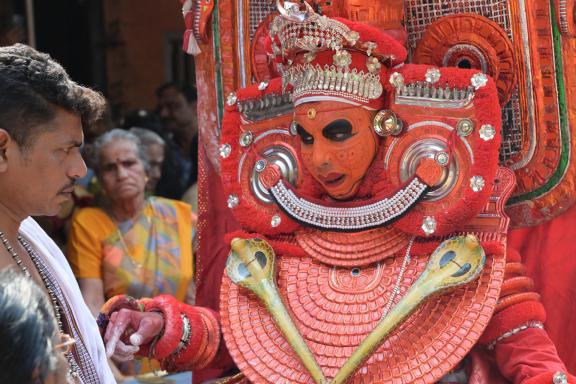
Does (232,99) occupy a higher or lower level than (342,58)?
lower

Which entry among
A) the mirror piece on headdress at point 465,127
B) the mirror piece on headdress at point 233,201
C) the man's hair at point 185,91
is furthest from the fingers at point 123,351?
the man's hair at point 185,91

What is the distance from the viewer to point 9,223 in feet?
8.39

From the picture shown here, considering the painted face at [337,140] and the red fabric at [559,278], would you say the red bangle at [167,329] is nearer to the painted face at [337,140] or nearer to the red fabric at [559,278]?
the painted face at [337,140]

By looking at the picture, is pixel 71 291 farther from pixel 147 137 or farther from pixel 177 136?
pixel 177 136

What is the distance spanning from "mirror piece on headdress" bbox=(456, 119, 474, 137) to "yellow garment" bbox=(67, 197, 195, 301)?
1.95m

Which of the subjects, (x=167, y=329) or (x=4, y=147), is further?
(x=167, y=329)

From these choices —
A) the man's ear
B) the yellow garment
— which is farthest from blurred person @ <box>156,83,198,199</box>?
the man's ear

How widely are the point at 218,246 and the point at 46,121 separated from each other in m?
1.43

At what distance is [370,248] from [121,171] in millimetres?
1864

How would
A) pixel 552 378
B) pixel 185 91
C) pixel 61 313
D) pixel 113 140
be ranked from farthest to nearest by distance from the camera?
1. pixel 185 91
2. pixel 113 140
3. pixel 552 378
4. pixel 61 313

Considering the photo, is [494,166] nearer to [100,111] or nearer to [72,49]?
[100,111]

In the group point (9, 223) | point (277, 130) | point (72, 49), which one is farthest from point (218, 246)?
point (72, 49)

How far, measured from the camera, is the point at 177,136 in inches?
254

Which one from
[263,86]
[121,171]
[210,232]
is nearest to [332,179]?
[263,86]
